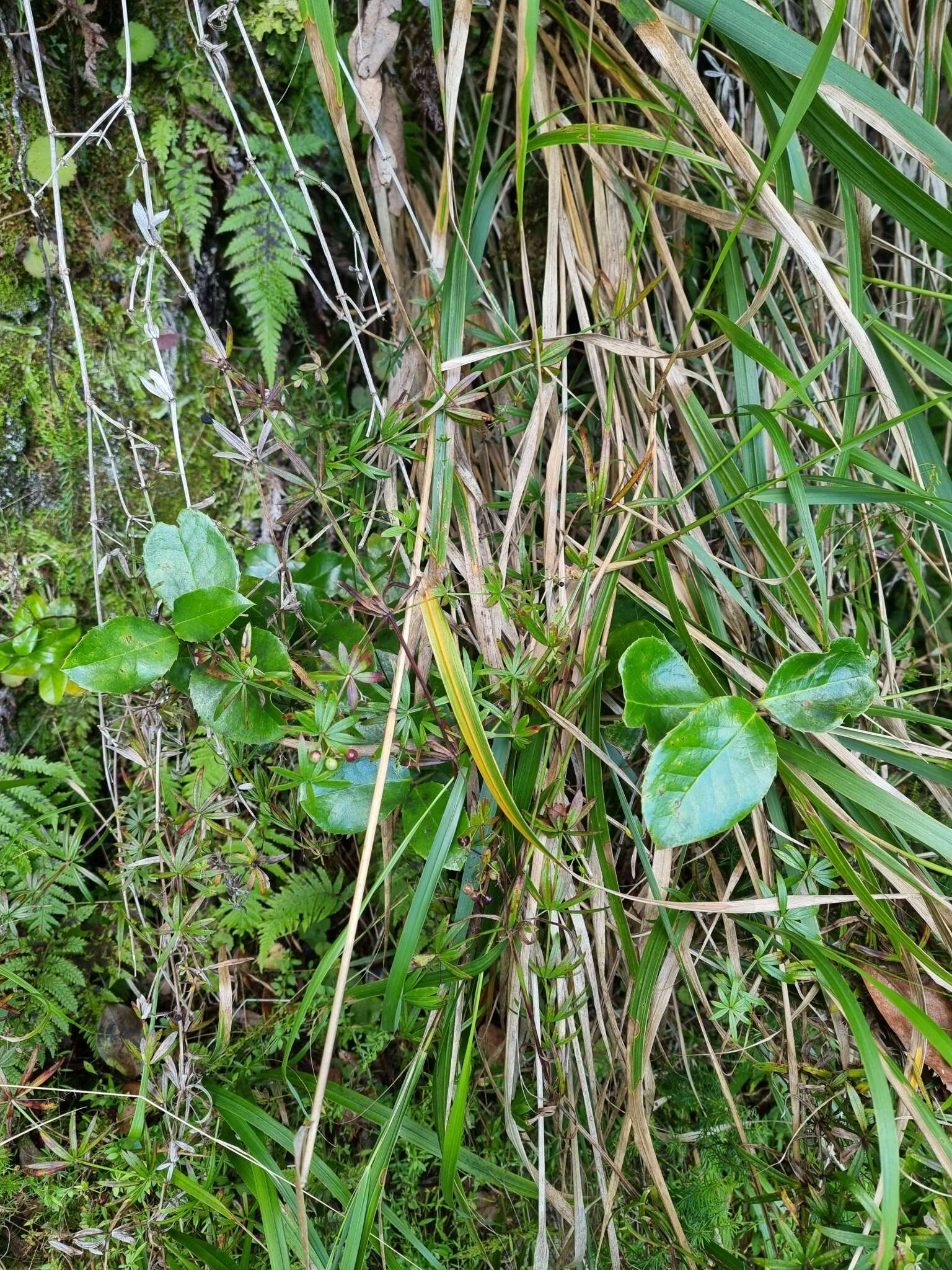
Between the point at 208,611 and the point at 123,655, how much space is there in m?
0.16

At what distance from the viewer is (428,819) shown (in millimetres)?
1297

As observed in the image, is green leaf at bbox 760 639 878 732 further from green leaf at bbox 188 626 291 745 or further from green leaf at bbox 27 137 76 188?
green leaf at bbox 27 137 76 188

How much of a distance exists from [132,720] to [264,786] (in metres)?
0.28

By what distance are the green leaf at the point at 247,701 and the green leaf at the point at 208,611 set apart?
0.17ft

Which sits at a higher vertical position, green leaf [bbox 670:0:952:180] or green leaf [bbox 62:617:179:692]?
green leaf [bbox 670:0:952:180]

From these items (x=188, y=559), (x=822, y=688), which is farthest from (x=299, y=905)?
(x=822, y=688)

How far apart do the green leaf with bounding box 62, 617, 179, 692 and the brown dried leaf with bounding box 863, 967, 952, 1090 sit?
131cm

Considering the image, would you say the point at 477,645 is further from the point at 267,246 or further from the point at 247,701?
the point at 267,246

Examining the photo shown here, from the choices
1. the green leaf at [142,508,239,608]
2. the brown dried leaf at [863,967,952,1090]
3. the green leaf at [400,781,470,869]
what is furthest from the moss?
the brown dried leaf at [863,967,952,1090]

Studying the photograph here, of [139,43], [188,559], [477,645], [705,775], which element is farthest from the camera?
[139,43]

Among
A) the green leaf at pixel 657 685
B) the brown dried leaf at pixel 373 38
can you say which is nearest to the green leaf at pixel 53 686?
the green leaf at pixel 657 685

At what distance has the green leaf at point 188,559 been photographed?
4.12ft

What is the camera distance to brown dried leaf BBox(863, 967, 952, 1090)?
1.32 meters

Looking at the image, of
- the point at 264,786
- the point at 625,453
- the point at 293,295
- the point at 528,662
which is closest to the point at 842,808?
the point at 528,662
